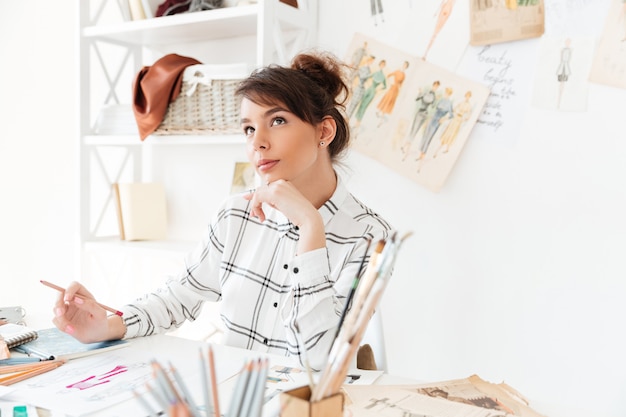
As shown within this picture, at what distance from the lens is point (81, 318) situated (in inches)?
44.7

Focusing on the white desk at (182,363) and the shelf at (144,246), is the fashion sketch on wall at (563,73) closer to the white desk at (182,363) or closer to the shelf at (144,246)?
the white desk at (182,363)

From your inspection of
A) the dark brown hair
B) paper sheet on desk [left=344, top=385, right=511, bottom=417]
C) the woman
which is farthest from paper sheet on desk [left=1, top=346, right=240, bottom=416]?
the dark brown hair

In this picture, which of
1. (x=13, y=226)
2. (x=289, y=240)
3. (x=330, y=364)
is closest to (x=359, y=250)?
(x=289, y=240)

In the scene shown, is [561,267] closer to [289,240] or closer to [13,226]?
[289,240]

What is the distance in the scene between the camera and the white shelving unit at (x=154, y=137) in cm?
197

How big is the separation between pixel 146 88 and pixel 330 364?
161 centimetres

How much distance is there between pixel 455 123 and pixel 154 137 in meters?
0.97

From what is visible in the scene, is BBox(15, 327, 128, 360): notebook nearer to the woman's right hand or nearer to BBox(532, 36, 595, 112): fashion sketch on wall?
the woman's right hand

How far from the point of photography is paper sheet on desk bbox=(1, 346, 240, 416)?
852mm

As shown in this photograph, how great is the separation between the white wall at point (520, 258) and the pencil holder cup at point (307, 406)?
1.29 m

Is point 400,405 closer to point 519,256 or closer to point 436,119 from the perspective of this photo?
point 519,256

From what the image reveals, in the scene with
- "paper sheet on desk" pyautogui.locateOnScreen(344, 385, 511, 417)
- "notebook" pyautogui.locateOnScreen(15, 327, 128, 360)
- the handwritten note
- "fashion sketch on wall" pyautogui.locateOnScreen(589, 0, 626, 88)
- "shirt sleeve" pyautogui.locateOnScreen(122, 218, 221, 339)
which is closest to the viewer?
"paper sheet on desk" pyautogui.locateOnScreen(344, 385, 511, 417)

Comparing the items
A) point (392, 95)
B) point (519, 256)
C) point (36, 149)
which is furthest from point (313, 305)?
point (36, 149)

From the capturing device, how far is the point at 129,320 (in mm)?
1203
